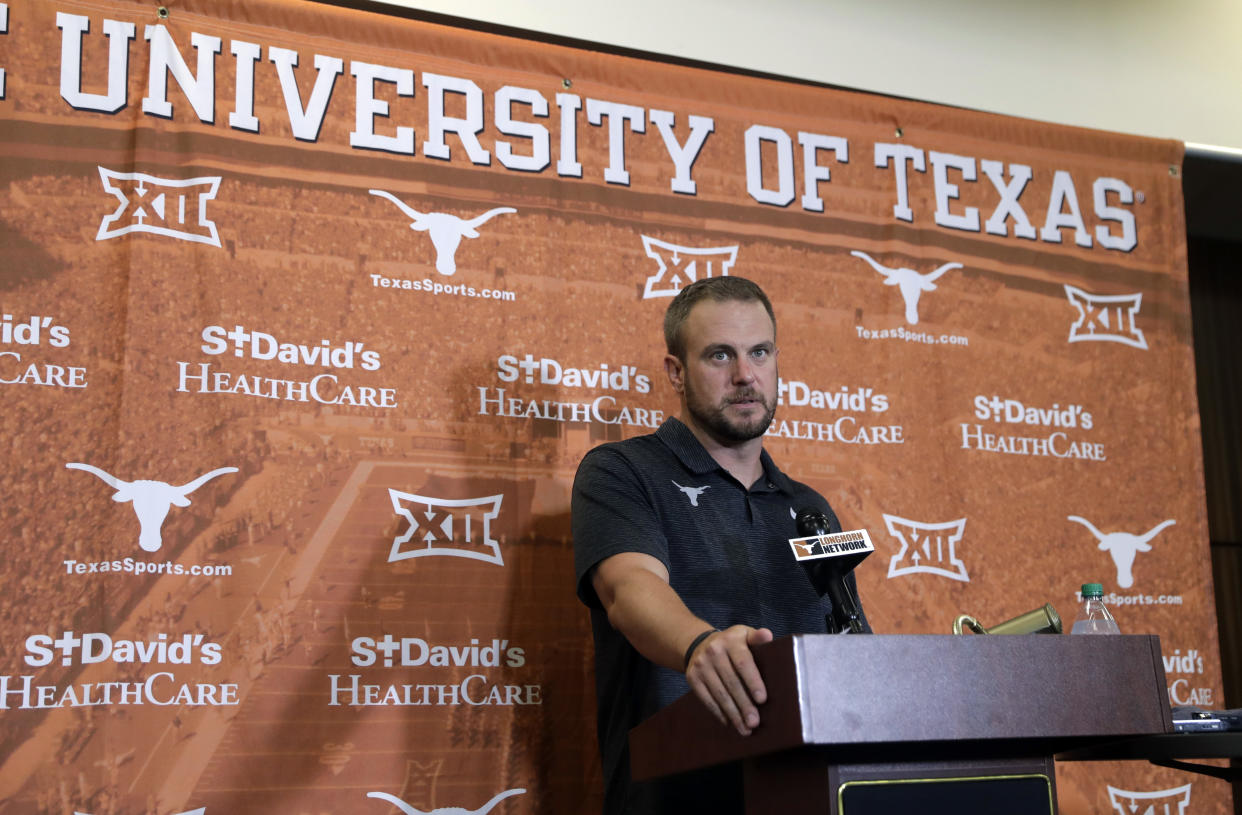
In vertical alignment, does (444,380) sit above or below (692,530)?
above

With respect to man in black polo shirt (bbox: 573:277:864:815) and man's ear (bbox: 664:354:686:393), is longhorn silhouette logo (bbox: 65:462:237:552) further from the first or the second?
man's ear (bbox: 664:354:686:393)

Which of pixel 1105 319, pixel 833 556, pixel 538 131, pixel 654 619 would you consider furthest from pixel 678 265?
pixel 833 556

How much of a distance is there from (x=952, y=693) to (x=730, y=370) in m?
1.10

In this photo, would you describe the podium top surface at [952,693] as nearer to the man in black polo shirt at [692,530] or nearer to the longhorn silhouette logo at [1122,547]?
→ the man in black polo shirt at [692,530]

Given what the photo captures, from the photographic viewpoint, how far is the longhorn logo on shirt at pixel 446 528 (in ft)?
8.15

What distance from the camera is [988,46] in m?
3.46

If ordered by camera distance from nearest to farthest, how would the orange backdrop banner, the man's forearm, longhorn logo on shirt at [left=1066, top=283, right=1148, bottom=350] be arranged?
1. the man's forearm
2. the orange backdrop banner
3. longhorn logo on shirt at [left=1066, top=283, right=1148, bottom=350]

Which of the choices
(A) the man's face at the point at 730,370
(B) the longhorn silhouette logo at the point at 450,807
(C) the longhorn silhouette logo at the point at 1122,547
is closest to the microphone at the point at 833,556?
(A) the man's face at the point at 730,370

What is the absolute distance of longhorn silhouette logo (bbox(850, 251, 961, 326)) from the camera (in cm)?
309

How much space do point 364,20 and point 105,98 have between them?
59cm

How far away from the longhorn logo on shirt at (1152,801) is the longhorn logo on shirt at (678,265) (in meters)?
1.64

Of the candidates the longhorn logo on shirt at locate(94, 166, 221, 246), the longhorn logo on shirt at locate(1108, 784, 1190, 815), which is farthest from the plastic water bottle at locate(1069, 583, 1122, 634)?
the longhorn logo on shirt at locate(94, 166, 221, 246)

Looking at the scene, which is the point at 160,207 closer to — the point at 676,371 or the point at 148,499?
the point at 148,499

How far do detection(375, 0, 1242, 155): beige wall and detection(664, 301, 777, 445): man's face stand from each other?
3.52ft
